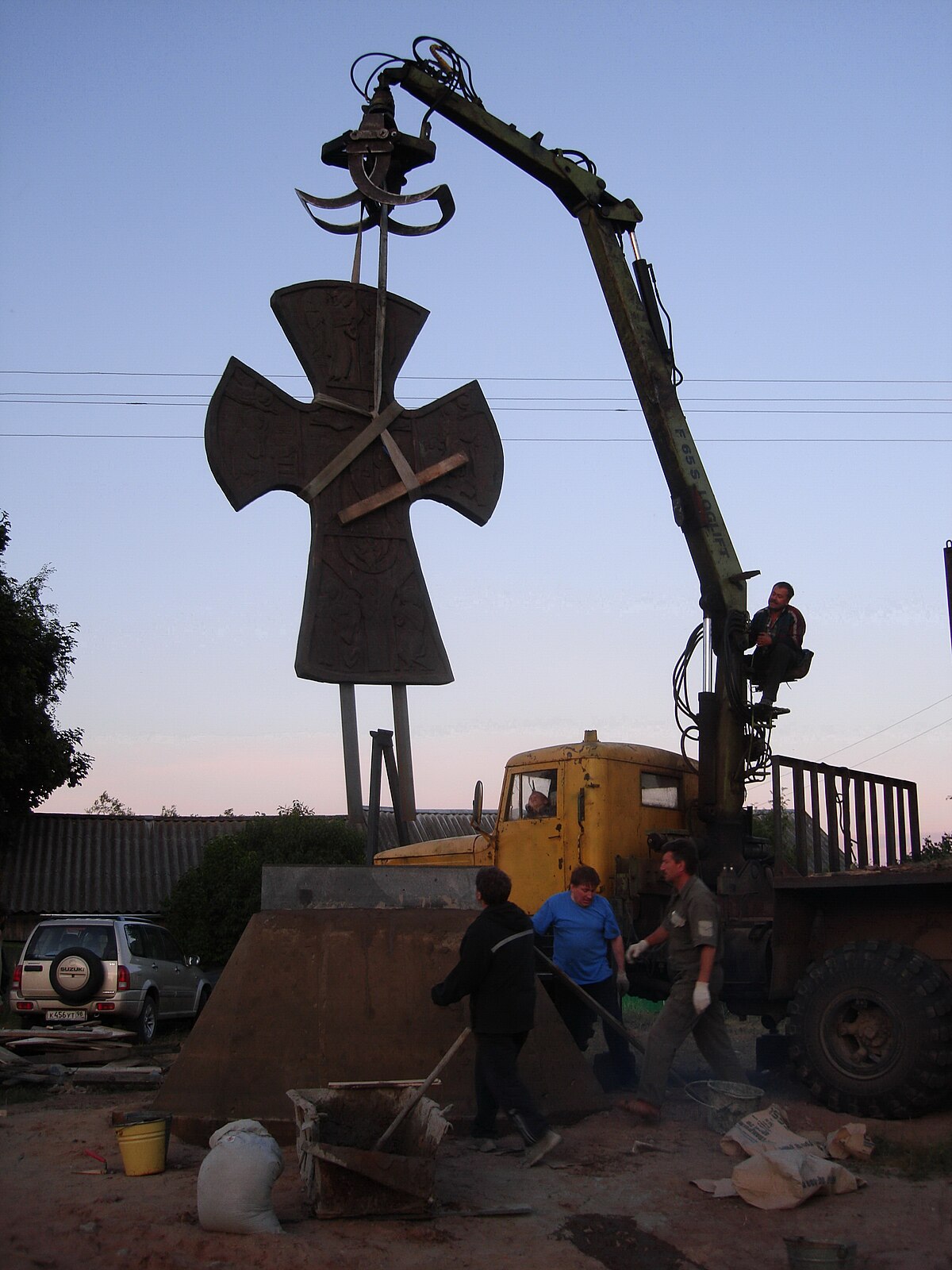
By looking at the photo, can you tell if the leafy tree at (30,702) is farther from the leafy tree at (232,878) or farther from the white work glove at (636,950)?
the white work glove at (636,950)

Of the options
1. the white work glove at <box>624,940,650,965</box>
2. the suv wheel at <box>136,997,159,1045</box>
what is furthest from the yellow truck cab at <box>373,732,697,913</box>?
the suv wheel at <box>136,997,159,1045</box>

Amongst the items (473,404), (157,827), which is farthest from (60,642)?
(473,404)

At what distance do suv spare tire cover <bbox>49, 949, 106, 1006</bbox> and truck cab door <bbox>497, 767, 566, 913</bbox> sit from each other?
569 centimetres

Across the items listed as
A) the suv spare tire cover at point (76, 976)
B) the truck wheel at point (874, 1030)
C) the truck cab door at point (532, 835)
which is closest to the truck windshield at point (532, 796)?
the truck cab door at point (532, 835)

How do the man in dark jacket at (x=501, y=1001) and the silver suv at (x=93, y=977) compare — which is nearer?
the man in dark jacket at (x=501, y=1001)

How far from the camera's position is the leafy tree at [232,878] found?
2189 cm

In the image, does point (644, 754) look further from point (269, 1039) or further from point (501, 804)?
point (269, 1039)

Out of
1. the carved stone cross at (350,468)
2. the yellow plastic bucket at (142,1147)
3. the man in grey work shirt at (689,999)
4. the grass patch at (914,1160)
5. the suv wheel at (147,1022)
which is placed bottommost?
the suv wheel at (147,1022)

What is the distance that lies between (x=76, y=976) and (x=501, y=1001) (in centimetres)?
855

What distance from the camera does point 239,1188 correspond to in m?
4.69

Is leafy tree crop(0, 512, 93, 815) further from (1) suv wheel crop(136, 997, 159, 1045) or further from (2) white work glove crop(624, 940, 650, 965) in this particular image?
(2) white work glove crop(624, 940, 650, 965)

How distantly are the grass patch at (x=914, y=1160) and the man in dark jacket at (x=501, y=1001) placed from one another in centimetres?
173

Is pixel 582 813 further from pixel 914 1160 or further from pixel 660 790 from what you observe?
pixel 914 1160

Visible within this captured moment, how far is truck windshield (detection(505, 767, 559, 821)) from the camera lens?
390 inches
